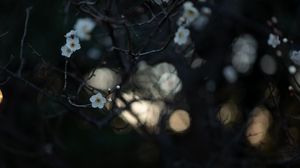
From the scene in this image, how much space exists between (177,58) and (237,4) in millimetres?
2010

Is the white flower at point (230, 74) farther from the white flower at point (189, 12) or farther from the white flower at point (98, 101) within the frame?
the white flower at point (98, 101)

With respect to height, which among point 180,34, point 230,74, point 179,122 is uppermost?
point 179,122

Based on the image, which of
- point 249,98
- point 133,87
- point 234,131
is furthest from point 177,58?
point 249,98

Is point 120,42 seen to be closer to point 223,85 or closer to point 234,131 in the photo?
point 234,131

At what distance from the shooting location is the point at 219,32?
6.32 m

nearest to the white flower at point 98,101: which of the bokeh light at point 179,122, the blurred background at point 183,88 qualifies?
the blurred background at point 183,88

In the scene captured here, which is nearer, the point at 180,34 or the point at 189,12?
the point at 180,34

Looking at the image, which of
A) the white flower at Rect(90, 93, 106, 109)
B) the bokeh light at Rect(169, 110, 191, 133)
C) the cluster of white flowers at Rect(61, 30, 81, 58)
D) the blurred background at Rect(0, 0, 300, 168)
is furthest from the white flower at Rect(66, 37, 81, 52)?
the bokeh light at Rect(169, 110, 191, 133)

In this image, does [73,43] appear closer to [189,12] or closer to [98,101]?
[98,101]

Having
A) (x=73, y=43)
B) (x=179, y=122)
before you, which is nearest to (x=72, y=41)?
(x=73, y=43)

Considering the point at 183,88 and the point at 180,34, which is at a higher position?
the point at 183,88

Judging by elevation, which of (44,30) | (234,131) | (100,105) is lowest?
(234,131)

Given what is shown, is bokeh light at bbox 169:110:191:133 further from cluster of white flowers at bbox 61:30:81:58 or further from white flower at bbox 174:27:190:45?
cluster of white flowers at bbox 61:30:81:58

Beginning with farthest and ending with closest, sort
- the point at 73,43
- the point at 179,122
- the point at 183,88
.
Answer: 1. the point at 179,122
2. the point at 183,88
3. the point at 73,43
